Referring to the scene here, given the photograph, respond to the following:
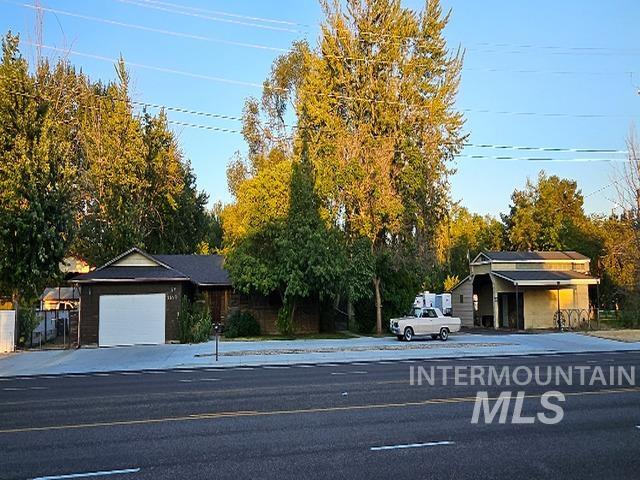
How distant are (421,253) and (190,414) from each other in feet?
87.9

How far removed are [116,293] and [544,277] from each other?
25049 millimetres

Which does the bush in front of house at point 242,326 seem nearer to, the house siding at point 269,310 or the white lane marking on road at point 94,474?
the house siding at point 269,310

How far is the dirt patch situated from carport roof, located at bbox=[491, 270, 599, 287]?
13.2 ft

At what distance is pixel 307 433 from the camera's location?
9.29 m

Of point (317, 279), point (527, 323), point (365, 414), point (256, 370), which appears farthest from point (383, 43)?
point (365, 414)

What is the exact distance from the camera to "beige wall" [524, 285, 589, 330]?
125 feet

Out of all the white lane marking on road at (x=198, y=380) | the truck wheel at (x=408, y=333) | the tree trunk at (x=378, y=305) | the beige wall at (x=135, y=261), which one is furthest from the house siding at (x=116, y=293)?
the white lane marking on road at (x=198, y=380)

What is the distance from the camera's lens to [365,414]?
1083 cm

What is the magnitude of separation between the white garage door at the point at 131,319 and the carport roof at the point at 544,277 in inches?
803

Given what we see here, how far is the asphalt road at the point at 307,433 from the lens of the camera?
23.7ft

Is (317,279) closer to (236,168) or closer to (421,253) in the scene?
(421,253)

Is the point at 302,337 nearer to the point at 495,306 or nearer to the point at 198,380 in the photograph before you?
the point at 495,306

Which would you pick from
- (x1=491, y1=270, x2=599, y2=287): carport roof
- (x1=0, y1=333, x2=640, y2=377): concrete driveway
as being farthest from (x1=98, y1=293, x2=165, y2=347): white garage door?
(x1=491, y1=270, x2=599, y2=287): carport roof

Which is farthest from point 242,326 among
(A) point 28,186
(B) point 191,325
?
(A) point 28,186
